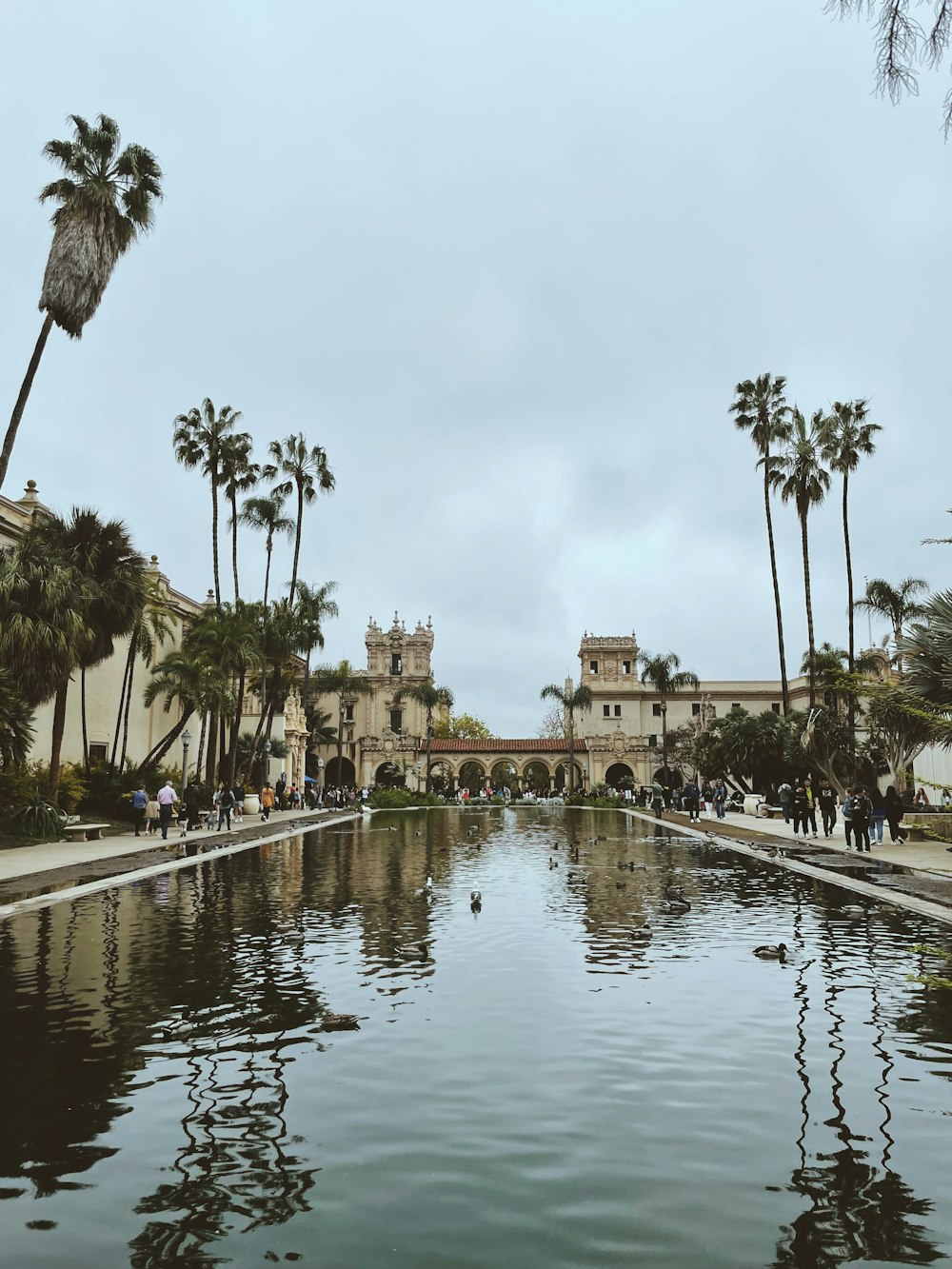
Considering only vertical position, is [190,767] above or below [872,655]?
below

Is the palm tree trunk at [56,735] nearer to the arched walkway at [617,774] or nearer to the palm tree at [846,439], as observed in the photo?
the palm tree at [846,439]

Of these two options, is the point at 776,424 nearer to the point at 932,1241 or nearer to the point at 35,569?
the point at 35,569

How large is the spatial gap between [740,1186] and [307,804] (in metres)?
55.3

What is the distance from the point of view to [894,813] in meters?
27.2

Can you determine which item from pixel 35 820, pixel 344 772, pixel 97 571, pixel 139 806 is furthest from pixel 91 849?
pixel 344 772

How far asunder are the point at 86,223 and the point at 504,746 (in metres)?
69.8

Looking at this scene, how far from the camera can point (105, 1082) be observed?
254 inches

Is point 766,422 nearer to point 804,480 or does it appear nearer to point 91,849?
point 804,480

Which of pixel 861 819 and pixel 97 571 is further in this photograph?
pixel 97 571

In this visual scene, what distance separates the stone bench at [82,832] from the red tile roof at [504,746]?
2497 inches

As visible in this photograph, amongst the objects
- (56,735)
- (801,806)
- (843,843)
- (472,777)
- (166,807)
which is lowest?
(843,843)

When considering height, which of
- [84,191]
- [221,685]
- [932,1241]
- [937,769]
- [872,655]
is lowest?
[932,1241]

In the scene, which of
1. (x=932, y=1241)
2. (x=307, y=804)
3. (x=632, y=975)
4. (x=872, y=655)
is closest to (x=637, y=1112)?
(x=932, y=1241)

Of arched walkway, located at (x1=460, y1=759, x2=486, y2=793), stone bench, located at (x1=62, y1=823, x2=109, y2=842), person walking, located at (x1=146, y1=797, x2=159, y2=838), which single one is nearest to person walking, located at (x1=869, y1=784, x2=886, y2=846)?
person walking, located at (x1=146, y1=797, x2=159, y2=838)
